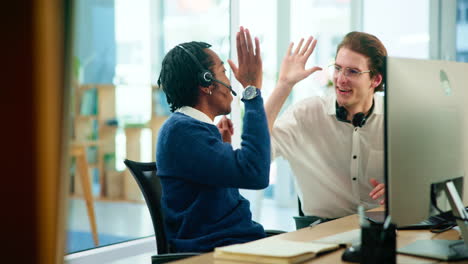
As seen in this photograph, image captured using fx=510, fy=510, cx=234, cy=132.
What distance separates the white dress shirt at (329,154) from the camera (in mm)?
2029

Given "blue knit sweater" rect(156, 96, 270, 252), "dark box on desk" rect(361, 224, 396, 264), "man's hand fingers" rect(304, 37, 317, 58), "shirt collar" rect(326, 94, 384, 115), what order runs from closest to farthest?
"dark box on desk" rect(361, 224, 396, 264), "blue knit sweater" rect(156, 96, 270, 252), "man's hand fingers" rect(304, 37, 317, 58), "shirt collar" rect(326, 94, 384, 115)

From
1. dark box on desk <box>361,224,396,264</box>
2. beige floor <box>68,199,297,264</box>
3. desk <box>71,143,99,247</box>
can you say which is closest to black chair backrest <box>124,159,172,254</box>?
dark box on desk <box>361,224,396,264</box>

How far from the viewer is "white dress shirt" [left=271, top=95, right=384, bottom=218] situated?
2029 mm

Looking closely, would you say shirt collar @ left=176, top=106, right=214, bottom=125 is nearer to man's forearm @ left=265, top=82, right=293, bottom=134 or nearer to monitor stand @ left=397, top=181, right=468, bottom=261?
man's forearm @ left=265, top=82, right=293, bottom=134

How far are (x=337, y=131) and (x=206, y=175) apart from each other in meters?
0.79

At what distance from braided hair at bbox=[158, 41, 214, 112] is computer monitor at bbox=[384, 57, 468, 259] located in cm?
78

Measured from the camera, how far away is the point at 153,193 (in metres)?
1.63

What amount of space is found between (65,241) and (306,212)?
1604 millimetres

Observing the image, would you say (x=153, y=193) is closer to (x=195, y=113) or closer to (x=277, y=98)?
(x=195, y=113)

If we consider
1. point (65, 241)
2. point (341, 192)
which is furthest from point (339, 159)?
point (65, 241)

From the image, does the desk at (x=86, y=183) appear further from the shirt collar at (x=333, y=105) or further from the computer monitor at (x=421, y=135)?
the computer monitor at (x=421, y=135)

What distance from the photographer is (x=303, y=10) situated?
5.82m

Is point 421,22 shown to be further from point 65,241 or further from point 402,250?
point 65,241

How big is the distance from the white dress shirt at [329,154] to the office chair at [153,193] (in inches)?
24.7
